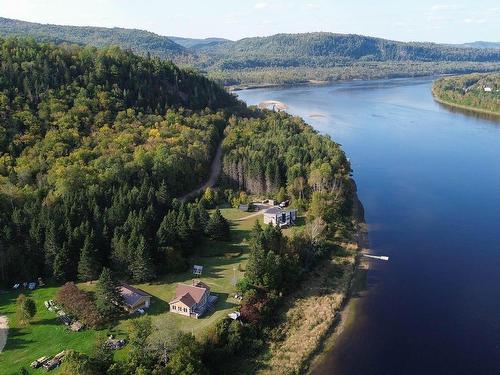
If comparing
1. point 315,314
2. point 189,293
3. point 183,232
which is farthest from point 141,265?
point 315,314

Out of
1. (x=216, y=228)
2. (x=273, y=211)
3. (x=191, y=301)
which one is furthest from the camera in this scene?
(x=273, y=211)

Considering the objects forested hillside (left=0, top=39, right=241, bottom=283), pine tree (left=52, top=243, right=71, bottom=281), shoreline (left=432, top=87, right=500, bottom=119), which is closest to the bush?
pine tree (left=52, top=243, right=71, bottom=281)

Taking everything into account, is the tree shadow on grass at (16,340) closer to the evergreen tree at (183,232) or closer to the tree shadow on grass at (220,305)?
the tree shadow on grass at (220,305)

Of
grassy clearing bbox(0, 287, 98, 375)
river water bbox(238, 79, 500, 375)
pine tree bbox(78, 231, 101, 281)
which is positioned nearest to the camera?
grassy clearing bbox(0, 287, 98, 375)

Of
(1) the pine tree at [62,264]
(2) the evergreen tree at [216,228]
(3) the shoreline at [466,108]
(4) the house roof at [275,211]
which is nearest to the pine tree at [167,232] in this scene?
(2) the evergreen tree at [216,228]

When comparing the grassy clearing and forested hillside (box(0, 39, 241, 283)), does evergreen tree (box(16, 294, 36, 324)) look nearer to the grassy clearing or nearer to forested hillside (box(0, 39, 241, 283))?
the grassy clearing

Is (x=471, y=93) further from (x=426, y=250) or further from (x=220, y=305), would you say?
(x=220, y=305)
